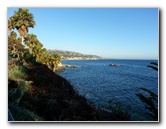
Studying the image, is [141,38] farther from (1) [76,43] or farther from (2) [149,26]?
(1) [76,43]

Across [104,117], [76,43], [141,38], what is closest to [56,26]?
[76,43]

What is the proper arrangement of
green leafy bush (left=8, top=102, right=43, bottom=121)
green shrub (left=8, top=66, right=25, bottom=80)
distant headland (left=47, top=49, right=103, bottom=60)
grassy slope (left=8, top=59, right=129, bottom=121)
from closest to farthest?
green leafy bush (left=8, top=102, right=43, bottom=121) < grassy slope (left=8, top=59, right=129, bottom=121) < green shrub (left=8, top=66, right=25, bottom=80) < distant headland (left=47, top=49, right=103, bottom=60)

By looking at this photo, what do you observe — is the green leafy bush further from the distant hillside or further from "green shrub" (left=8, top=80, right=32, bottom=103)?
the distant hillside

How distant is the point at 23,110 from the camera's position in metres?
3.94

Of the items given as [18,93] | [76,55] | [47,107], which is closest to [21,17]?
[76,55]

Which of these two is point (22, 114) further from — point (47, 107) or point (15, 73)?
point (15, 73)

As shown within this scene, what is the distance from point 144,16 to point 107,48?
3.09ft

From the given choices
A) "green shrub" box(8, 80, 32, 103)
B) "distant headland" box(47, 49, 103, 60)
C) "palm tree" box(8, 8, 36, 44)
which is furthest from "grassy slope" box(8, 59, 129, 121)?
"palm tree" box(8, 8, 36, 44)

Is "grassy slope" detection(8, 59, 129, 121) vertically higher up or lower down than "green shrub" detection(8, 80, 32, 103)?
lower down

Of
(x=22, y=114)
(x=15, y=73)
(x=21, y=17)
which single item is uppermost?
(x=21, y=17)

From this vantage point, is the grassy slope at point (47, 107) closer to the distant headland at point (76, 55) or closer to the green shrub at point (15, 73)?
the green shrub at point (15, 73)

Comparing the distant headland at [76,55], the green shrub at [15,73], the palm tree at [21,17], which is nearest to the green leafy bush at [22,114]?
the green shrub at [15,73]

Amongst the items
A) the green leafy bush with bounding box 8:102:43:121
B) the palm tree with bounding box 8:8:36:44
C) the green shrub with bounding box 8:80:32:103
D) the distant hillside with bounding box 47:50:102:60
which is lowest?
the green leafy bush with bounding box 8:102:43:121
